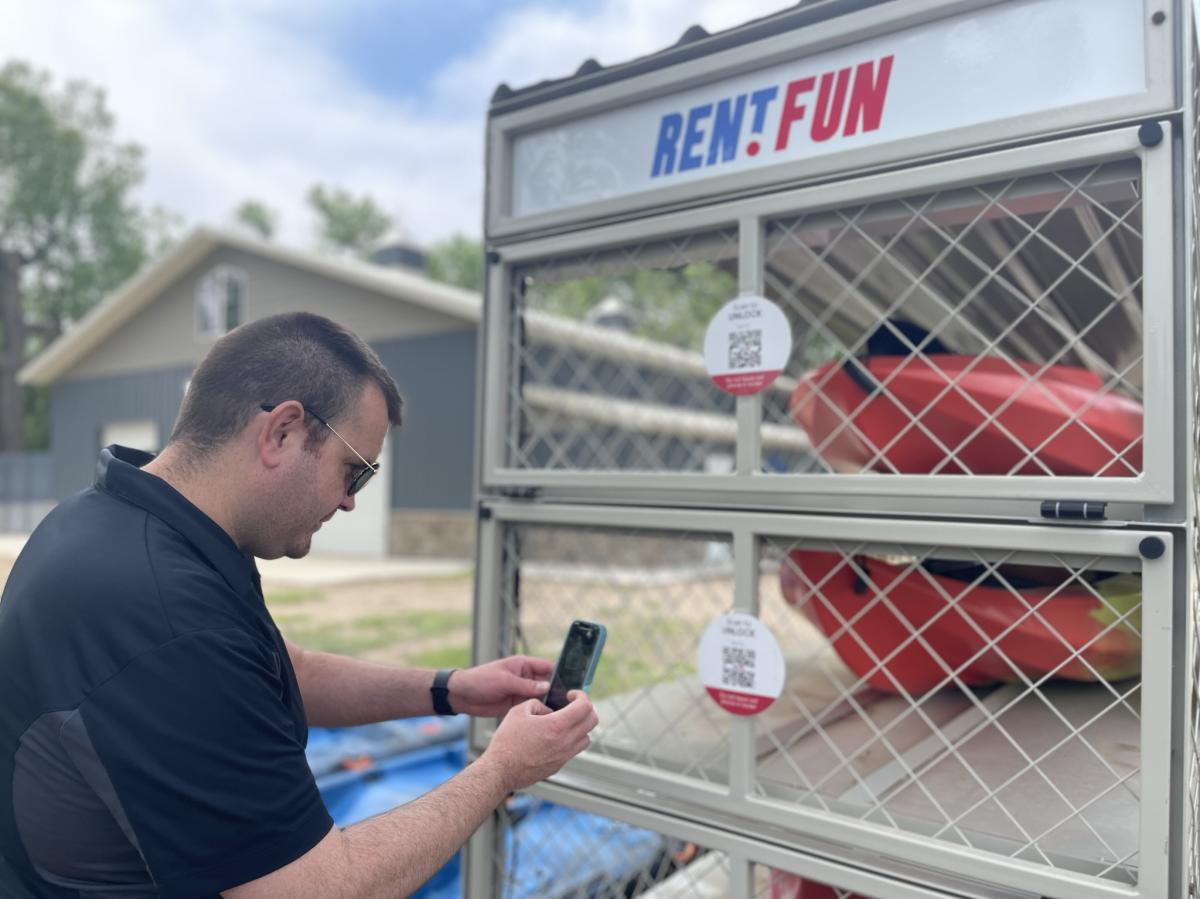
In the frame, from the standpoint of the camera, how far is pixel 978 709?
2.06 m

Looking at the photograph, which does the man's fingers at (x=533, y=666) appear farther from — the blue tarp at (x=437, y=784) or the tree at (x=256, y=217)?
the tree at (x=256, y=217)

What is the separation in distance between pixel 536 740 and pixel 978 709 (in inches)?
45.6

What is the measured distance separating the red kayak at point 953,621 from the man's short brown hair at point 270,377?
1.06 metres

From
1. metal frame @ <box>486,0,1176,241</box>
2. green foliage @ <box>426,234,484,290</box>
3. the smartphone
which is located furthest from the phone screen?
green foliage @ <box>426,234,484,290</box>

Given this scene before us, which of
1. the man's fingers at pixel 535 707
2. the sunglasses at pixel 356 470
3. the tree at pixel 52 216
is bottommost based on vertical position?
the man's fingers at pixel 535 707

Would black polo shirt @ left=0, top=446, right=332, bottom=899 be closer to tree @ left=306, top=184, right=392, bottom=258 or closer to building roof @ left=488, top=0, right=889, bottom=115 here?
building roof @ left=488, top=0, right=889, bottom=115

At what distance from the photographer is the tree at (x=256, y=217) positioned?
41.2m

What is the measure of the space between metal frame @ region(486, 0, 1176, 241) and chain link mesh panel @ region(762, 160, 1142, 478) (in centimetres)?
9

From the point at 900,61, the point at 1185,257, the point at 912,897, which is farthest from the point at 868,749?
the point at 900,61

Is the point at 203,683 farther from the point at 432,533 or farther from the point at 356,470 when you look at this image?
the point at 432,533

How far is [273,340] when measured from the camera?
1452mm

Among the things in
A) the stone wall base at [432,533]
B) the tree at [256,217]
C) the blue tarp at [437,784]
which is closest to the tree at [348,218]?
the tree at [256,217]

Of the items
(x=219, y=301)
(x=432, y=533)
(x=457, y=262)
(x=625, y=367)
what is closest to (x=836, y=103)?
(x=625, y=367)

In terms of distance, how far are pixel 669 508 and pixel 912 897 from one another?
0.85 meters
